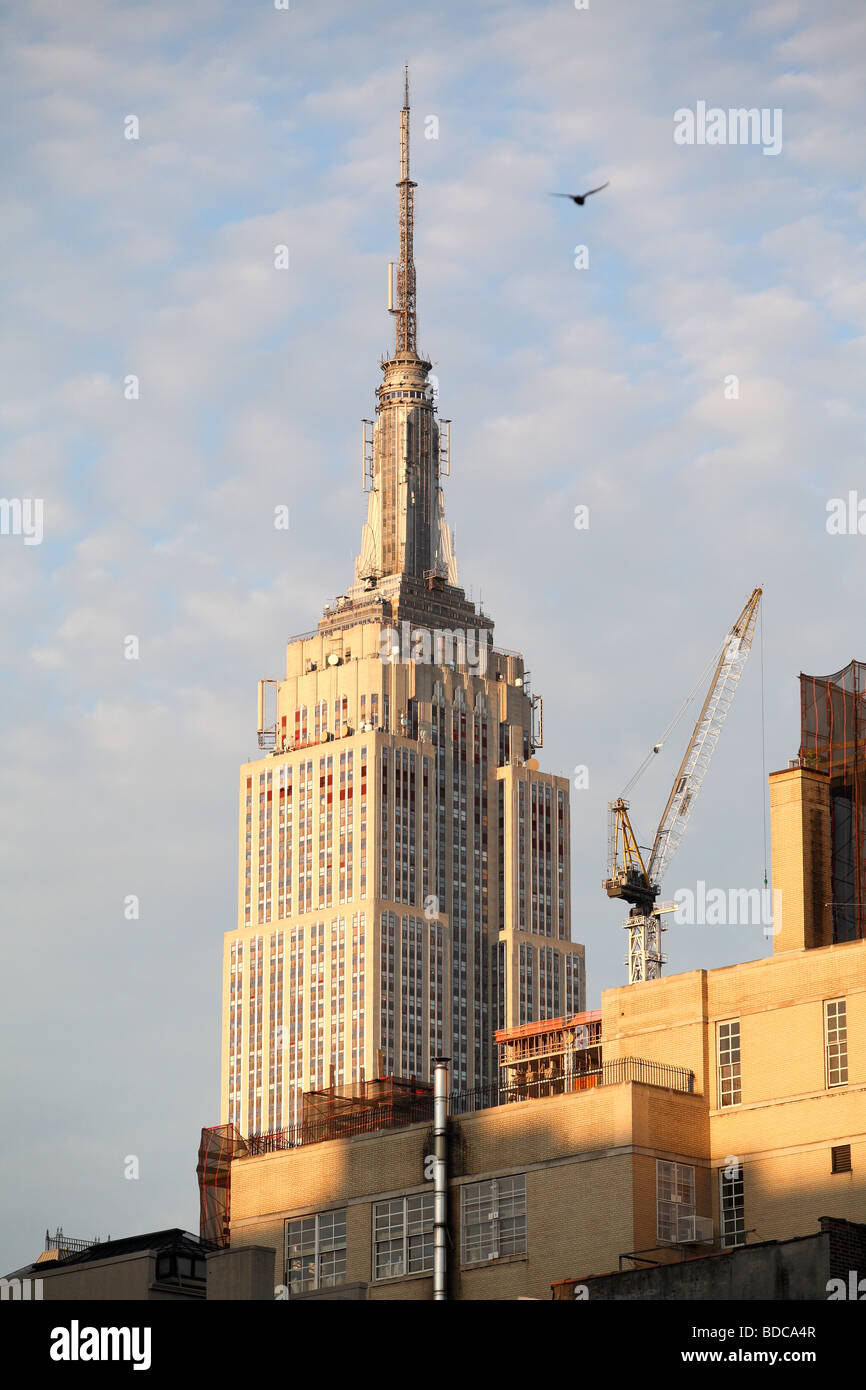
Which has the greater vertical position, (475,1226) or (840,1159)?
(840,1159)

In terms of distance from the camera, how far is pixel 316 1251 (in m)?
103

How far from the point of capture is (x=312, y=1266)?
336 feet

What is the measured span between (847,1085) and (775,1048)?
347 cm

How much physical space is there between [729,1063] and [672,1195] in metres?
5.92

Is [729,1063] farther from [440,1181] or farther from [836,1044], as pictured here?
[440,1181]

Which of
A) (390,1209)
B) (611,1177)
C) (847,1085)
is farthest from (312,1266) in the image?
(847,1085)

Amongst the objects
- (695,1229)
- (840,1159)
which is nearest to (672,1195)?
(695,1229)

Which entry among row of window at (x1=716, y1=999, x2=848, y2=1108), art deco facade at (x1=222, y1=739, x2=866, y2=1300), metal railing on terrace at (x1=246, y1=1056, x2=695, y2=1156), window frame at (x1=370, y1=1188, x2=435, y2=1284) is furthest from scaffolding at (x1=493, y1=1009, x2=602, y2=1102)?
window frame at (x1=370, y1=1188, x2=435, y2=1284)

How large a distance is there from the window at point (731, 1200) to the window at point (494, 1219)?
7.36 meters

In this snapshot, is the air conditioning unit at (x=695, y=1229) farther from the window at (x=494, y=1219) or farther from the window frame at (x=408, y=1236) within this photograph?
the window frame at (x=408, y=1236)

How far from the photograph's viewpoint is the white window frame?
97375 millimetres

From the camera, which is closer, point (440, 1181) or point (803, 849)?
point (440, 1181)
